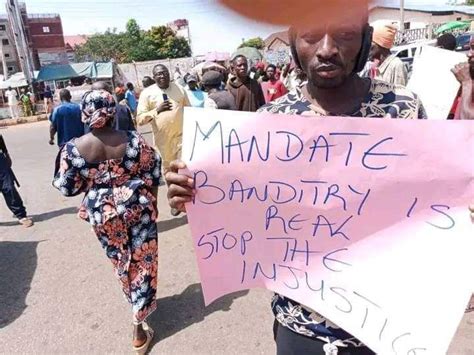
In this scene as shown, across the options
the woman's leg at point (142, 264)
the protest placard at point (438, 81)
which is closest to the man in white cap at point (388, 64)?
the protest placard at point (438, 81)

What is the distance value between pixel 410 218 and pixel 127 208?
1.77m

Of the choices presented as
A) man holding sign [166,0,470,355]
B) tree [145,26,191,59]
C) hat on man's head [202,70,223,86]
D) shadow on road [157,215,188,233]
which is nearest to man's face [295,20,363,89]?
man holding sign [166,0,470,355]

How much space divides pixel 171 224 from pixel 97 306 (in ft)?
5.19

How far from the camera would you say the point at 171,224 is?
443 centimetres

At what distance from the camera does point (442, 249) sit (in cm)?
96

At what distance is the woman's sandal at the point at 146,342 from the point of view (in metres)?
2.43

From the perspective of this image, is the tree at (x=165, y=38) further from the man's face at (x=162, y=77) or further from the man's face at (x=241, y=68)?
the man's face at (x=241, y=68)

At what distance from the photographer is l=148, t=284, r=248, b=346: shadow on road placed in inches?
104

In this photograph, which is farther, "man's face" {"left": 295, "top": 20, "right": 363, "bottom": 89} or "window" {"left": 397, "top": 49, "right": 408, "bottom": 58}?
"window" {"left": 397, "top": 49, "right": 408, "bottom": 58}

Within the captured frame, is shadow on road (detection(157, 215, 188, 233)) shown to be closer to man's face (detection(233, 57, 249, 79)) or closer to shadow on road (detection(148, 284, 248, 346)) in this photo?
shadow on road (detection(148, 284, 248, 346))

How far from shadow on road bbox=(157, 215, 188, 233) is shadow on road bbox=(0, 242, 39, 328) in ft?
3.81

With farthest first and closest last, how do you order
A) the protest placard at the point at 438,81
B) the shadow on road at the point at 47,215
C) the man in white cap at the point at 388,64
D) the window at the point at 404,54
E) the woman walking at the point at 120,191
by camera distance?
the window at the point at 404,54 < the shadow on road at the point at 47,215 < the man in white cap at the point at 388,64 < the protest placard at the point at 438,81 < the woman walking at the point at 120,191

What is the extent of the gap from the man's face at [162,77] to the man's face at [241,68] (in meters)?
0.71

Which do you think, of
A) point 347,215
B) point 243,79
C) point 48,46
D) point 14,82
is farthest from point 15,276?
point 48,46
